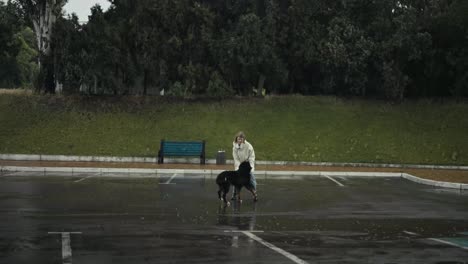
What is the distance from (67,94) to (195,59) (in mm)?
8555

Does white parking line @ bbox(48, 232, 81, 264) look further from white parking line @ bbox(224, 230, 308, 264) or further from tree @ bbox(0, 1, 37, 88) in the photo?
tree @ bbox(0, 1, 37, 88)

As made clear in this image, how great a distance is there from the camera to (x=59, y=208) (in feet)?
41.8

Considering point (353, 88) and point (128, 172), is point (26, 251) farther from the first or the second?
point (353, 88)

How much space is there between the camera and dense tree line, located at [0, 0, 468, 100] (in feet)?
122

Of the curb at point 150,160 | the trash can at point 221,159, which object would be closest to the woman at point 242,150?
the trash can at point 221,159

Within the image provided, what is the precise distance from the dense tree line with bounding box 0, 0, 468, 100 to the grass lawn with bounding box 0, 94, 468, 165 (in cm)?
299

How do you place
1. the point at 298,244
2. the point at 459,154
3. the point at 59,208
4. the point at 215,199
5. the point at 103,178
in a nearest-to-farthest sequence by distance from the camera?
the point at 298,244 < the point at 59,208 < the point at 215,199 < the point at 103,178 < the point at 459,154

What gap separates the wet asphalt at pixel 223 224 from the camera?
27.0ft

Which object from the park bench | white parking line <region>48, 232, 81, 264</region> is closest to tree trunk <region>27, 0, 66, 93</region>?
the park bench

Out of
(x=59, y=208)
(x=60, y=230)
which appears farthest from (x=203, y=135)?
(x=60, y=230)

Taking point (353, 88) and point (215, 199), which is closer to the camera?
point (215, 199)

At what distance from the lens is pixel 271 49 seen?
38.0 metres

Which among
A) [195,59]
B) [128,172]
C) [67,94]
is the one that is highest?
[195,59]

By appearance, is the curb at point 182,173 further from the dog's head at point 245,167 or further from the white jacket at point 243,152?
the dog's head at point 245,167
